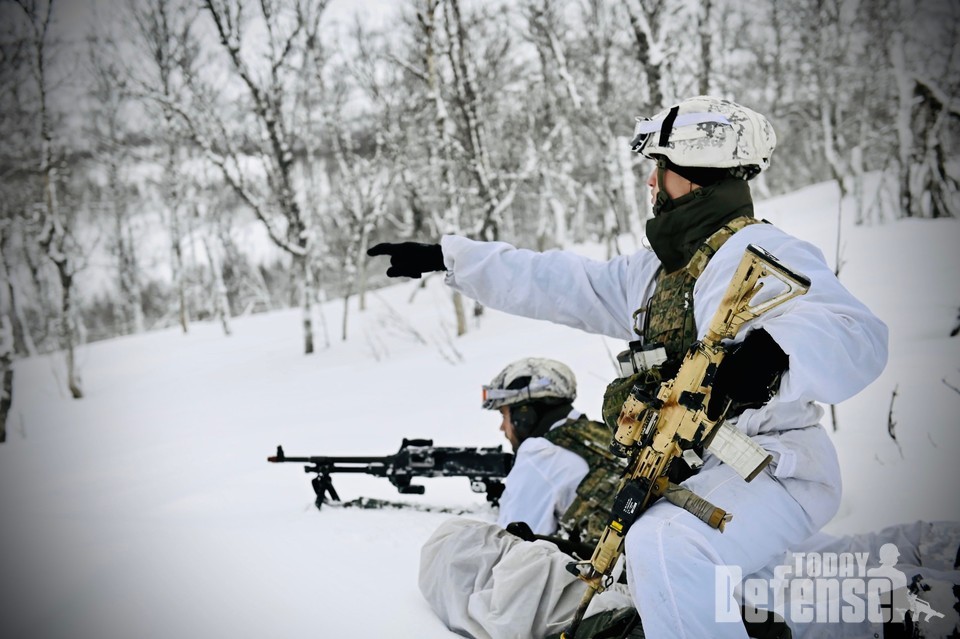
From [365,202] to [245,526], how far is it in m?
10.3

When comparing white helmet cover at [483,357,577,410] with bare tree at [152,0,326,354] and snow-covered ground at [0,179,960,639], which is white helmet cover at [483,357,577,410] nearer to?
snow-covered ground at [0,179,960,639]

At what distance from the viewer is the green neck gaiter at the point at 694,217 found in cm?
186

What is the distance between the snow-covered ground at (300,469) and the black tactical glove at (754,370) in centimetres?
148

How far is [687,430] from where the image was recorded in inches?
65.3

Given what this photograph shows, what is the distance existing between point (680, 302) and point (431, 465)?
2164 mm

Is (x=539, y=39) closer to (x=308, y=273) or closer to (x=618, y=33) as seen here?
(x=618, y=33)

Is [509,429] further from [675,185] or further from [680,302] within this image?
[675,185]

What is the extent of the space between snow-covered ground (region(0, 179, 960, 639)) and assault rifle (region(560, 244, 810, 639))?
39.2 inches

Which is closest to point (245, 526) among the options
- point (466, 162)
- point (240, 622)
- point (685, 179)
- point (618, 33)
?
point (240, 622)

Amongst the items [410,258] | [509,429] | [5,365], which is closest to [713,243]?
[410,258]

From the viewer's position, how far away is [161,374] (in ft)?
43.1

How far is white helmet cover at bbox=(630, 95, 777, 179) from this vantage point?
6.09ft

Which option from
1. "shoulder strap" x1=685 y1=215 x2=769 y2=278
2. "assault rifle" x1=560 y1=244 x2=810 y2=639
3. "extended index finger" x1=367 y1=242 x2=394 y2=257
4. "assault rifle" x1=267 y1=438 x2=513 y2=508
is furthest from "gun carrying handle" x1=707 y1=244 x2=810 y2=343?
"assault rifle" x1=267 y1=438 x2=513 y2=508

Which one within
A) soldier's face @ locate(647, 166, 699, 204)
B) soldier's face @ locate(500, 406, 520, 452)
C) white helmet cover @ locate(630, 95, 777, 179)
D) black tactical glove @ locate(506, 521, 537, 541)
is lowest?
black tactical glove @ locate(506, 521, 537, 541)
